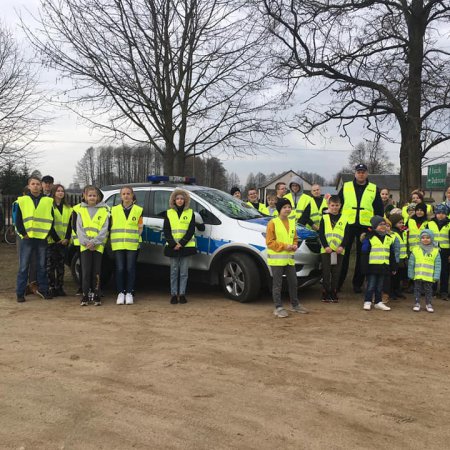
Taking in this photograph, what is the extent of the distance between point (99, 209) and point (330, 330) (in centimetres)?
389

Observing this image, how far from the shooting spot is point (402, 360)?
183 inches

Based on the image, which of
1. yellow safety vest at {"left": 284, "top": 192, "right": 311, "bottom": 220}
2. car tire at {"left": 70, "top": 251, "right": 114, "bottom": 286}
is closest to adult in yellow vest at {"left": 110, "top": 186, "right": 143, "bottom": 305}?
car tire at {"left": 70, "top": 251, "right": 114, "bottom": 286}

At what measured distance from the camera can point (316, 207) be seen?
874 centimetres

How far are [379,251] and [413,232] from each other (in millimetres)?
1169

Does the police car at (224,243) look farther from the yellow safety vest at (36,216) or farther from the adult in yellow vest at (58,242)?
the yellow safety vest at (36,216)

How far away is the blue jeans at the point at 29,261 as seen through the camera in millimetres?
7203

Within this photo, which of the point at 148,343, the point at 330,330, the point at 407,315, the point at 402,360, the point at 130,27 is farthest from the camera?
the point at 130,27

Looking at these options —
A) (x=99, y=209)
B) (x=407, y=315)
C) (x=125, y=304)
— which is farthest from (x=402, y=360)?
(x=99, y=209)

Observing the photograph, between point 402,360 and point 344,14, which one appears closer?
point 402,360

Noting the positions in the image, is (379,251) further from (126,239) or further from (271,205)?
(126,239)

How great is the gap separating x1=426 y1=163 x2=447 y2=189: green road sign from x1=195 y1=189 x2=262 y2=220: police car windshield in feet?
42.2

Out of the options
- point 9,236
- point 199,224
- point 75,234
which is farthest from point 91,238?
point 9,236

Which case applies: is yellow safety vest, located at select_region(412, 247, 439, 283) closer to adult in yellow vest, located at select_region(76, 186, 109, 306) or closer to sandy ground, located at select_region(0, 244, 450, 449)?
sandy ground, located at select_region(0, 244, 450, 449)

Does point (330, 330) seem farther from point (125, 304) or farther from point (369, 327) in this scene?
point (125, 304)
